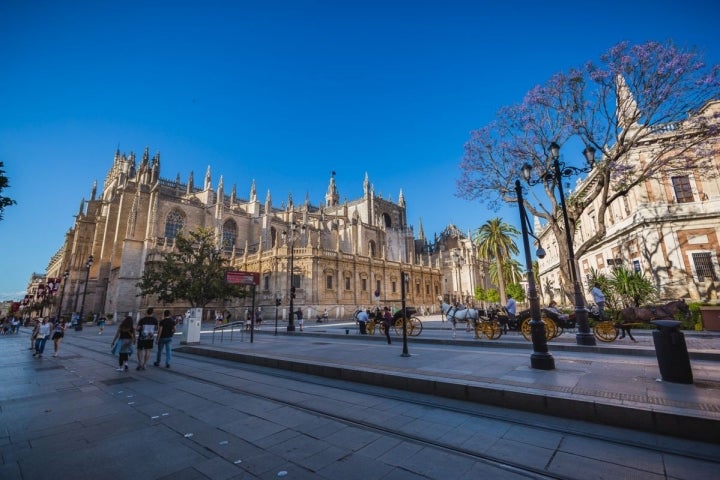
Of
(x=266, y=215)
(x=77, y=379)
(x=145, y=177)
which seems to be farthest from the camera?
(x=266, y=215)

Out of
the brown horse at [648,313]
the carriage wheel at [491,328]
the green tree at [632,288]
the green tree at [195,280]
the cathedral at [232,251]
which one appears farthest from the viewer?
the cathedral at [232,251]

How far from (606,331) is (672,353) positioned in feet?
19.1

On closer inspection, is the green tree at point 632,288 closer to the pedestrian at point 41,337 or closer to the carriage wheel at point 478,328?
the carriage wheel at point 478,328

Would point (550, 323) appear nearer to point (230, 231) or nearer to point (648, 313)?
point (648, 313)

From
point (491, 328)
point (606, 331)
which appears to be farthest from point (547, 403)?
point (491, 328)

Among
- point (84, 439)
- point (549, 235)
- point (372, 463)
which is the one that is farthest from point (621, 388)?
point (549, 235)

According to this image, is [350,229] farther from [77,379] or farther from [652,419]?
[652,419]

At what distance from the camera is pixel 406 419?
14.0 feet

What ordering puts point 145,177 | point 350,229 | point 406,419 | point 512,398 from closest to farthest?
point 406,419, point 512,398, point 145,177, point 350,229

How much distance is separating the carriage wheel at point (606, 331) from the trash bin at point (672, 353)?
5524 millimetres

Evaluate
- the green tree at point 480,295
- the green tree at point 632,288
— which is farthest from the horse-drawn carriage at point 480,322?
the green tree at point 480,295

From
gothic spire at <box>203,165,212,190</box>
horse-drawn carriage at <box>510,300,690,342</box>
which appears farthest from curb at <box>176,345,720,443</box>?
gothic spire at <box>203,165,212,190</box>

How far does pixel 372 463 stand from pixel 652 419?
3419mm

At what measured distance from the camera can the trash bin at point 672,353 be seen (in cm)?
488
